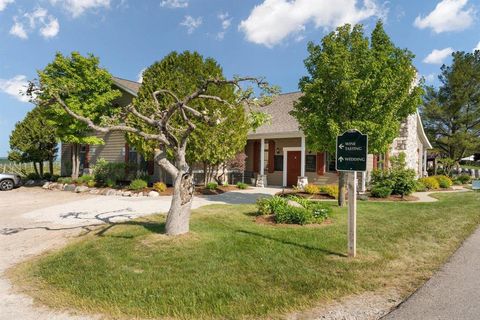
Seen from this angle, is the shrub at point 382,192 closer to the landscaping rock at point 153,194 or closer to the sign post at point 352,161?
the sign post at point 352,161

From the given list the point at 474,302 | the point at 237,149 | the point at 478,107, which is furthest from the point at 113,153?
the point at 478,107

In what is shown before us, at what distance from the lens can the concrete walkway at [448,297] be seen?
3520 mm

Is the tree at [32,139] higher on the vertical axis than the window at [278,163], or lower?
higher

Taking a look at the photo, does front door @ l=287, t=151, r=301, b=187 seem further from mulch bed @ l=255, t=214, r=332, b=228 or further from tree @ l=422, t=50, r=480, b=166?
tree @ l=422, t=50, r=480, b=166

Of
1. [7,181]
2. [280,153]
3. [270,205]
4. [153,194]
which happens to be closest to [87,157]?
[7,181]

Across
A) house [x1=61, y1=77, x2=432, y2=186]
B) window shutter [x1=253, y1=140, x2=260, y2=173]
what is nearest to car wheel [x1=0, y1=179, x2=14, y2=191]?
house [x1=61, y1=77, x2=432, y2=186]

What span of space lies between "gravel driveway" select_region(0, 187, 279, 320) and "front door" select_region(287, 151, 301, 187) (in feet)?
26.5

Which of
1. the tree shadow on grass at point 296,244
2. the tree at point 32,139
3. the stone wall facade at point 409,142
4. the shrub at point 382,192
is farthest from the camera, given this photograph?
the tree at point 32,139

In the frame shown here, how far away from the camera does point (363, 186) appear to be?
51.1 feet

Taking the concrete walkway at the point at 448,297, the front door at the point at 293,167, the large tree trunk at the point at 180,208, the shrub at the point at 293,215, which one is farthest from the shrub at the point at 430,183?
the large tree trunk at the point at 180,208

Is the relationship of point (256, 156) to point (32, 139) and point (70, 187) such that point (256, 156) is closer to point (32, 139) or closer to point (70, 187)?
point (70, 187)

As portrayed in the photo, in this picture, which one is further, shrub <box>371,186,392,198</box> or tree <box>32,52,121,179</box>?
tree <box>32,52,121,179</box>

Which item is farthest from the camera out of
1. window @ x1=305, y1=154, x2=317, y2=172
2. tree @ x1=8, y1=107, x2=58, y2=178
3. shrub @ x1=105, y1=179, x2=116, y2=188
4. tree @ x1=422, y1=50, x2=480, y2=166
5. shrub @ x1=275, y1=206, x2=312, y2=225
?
tree @ x1=422, y1=50, x2=480, y2=166

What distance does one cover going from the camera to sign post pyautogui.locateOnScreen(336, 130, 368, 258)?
18.4ft
